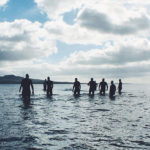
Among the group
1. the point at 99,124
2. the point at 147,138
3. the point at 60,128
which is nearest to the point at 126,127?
the point at 99,124

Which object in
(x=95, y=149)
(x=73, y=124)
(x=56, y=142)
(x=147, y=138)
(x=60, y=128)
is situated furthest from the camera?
(x=73, y=124)

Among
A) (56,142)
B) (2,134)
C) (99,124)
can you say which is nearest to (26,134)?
(2,134)

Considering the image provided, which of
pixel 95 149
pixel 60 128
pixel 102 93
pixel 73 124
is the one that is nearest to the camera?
pixel 95 149

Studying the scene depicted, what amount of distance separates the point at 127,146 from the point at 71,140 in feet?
6.08

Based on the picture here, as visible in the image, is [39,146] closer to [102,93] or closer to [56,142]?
[56,142]

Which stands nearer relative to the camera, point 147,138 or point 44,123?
point 147,138

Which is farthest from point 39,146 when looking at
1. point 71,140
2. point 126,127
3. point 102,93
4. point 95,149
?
point 102,93

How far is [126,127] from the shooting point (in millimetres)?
10664

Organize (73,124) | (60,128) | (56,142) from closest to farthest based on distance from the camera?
(56,142) → (60,128) → (73,124)

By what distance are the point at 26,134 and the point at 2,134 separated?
86 centimetres

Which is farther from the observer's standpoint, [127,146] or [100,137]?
[100,137]

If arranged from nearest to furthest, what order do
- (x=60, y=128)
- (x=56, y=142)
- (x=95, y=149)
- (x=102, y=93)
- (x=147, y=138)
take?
(x=95, y=149) → (x=56, y=142) → (x=147, y=138) → (x=60, y=128) → (x=102, y=93)

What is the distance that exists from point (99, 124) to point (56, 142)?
3694 millimetres

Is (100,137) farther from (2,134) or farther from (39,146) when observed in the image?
(2,134)
